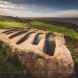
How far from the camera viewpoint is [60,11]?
264 cm

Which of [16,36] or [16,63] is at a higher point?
[16,36]

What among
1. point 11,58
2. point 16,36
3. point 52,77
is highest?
point 16,36

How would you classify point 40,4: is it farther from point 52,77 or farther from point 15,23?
point 52,77

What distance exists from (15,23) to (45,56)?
1.56ft

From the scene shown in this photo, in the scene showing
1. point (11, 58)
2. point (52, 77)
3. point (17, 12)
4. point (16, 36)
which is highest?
point (17, 12)

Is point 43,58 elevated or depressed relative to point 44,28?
depressed

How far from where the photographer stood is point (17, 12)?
2629mm

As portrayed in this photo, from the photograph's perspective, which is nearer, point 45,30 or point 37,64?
point 37,64

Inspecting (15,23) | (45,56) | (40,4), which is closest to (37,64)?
(45,56)

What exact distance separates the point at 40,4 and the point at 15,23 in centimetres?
33

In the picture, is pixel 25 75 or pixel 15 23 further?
pixel 15 23

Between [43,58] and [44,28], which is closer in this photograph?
[43,58]

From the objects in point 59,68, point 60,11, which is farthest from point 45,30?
point 59,68

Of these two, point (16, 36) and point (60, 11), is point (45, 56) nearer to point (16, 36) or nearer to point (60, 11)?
point (16, 36)
